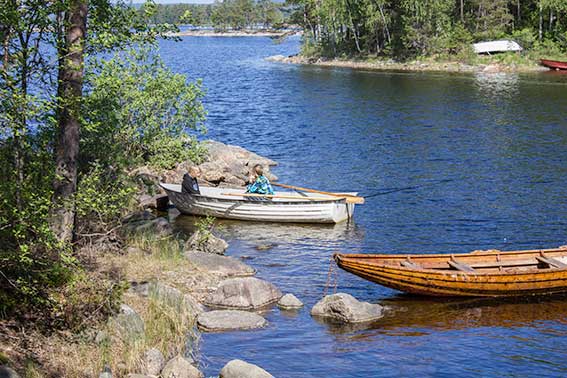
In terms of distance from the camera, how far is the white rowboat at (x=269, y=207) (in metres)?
25.9

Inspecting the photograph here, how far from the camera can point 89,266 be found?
16281 millimetres

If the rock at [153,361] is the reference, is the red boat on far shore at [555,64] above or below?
above

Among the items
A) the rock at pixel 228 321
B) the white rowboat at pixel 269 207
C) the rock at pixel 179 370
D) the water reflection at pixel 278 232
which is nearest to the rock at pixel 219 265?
the rock at pixel 228 321

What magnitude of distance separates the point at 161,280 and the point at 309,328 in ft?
12.6

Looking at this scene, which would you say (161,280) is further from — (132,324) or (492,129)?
(492,129)

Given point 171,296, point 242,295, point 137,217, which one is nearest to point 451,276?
point 242,295

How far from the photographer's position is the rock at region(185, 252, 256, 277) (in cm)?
1970

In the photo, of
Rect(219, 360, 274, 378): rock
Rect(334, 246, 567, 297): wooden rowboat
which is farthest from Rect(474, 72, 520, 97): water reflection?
Rect(219, 360, 274, 378): rock

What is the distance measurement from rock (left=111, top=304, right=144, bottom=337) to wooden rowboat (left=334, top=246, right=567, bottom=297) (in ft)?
19.5

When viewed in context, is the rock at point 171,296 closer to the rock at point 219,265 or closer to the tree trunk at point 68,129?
the tree trunk at point 68,129

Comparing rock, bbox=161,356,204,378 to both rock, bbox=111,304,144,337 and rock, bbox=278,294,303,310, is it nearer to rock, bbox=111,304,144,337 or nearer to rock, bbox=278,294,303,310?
rock, bbox=111,304,144,337

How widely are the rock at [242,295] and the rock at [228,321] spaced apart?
0.78 m

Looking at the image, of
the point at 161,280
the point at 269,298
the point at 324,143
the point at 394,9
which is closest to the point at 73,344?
the point at 161,280

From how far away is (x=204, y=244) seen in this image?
22188mm
